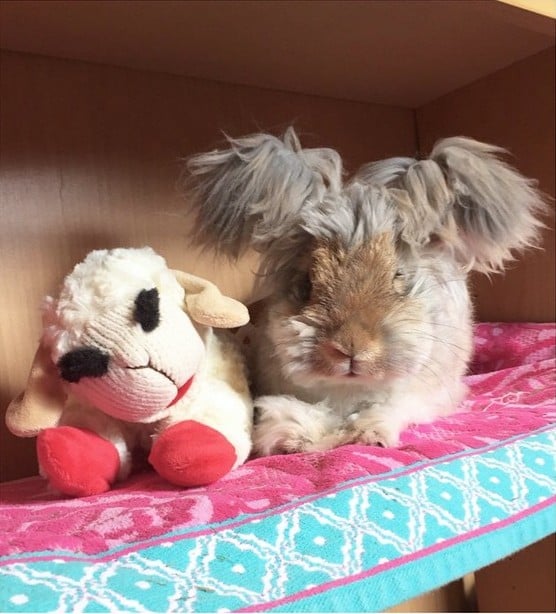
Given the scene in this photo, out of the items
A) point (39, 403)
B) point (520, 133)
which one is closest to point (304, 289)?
point (39, 403)

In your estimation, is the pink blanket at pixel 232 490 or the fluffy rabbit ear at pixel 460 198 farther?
the fluffy rabbit ear at pixel 460 198

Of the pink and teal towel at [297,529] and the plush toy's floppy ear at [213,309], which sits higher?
the plush toy's floppy ear at [213,309]

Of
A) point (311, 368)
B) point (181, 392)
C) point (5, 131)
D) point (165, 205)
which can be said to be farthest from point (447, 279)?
point (5, 131)

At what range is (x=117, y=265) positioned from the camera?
2.01 feet

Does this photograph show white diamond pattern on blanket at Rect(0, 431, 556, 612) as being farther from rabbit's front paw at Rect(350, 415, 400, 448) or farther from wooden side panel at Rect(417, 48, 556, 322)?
wooden side panel at Rect(417, 48, 556, 322)

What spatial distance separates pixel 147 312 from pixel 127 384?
65mm

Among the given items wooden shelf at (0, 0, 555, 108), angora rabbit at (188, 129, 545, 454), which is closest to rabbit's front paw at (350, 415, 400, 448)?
angora rabbit at (188, 129, 545, 454)

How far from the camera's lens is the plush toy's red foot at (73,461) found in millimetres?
566

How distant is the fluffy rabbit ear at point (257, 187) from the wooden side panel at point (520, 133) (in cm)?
48

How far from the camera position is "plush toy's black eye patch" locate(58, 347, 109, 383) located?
564mm

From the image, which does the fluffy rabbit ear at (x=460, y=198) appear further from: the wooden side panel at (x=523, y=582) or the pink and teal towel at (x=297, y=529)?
the wooden side panel at (x=523, y=582)

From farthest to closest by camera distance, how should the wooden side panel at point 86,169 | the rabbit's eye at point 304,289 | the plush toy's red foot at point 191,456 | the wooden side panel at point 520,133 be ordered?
the wooden side panel at point 520,133 → the wooden side panel at point 86,169 → the rabbit's eye at point 304,289 → the plush toy's red foot at point 191,456

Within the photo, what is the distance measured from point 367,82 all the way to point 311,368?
63 cm

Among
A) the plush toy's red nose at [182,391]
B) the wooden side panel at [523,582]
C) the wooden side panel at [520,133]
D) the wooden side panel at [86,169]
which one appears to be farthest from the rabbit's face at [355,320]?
the wooden side panel at [523,582]
